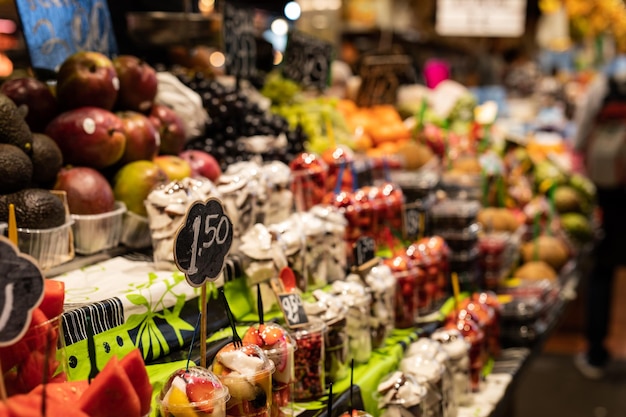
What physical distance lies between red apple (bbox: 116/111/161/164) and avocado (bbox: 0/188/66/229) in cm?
37

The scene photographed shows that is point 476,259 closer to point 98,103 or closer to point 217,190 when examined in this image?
point 217,190

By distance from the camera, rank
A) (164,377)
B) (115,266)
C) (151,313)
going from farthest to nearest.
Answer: (115,266), (151,313), (164,377)

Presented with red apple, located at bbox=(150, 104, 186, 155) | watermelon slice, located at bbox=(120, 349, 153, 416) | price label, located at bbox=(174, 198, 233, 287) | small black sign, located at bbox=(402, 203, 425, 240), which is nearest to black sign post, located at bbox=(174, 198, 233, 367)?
price label, located at bbox=(174, 198, 233, 287)

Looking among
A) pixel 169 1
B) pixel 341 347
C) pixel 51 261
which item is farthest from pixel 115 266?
pixel 169 1

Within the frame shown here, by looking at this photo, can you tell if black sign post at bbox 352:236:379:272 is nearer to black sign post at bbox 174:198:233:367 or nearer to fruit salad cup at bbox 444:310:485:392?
fruit salad cup at bbox 444:310:485:392

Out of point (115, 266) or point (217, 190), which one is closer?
point (115, 266)

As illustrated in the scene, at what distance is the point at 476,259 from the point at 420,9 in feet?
15.4

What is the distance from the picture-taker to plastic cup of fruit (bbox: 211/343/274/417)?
1349 mm

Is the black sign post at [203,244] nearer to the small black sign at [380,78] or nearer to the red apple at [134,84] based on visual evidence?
the red apple at [134,84]

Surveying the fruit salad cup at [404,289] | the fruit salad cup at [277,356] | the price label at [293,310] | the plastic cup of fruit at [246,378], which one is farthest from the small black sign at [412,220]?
the plastic cup of fruit at [246,378]

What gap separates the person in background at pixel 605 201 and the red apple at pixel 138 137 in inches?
158

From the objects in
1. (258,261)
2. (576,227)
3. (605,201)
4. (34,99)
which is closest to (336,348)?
(258,261)

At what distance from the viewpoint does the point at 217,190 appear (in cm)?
201

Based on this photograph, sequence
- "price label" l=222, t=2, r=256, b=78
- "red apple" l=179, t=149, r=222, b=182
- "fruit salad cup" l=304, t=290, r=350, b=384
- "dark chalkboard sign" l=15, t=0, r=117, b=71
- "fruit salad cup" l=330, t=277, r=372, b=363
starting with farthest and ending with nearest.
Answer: "price label" l=222, t=2, r=256, b=78 → "red apple" l=179, t=149, r=222, b=182 → "dark chalkboard sign" l=15, t=0, r=117, b=71 → "fruit salad cup" l=330, t=277, r=372, b=363 → "fruit salad cup" l=304, t=290, r=350, b=384
